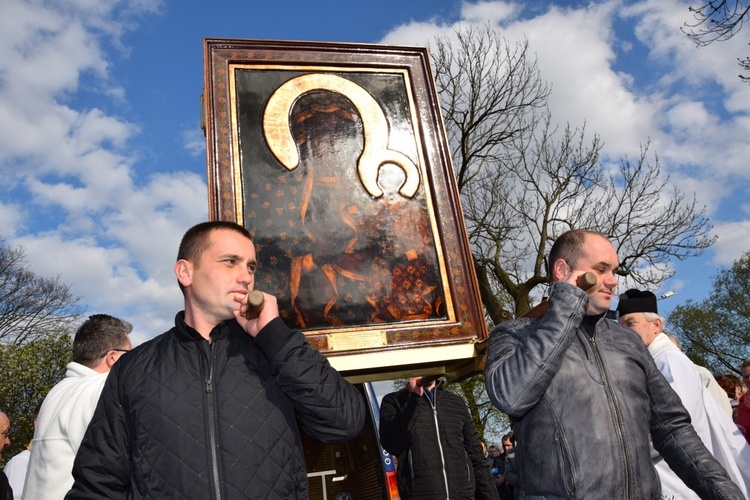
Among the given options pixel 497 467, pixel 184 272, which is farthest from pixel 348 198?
pixel 497 467

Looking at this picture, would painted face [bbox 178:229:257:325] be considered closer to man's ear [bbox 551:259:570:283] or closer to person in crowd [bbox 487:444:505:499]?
man's ear [bbox 551:259:570:283]

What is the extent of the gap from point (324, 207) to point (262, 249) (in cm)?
51

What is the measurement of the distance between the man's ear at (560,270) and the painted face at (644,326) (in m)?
2.04

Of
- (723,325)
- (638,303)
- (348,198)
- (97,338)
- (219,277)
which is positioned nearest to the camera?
(219,277)

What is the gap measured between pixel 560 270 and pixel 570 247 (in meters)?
0.12

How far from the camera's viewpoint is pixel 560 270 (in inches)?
119

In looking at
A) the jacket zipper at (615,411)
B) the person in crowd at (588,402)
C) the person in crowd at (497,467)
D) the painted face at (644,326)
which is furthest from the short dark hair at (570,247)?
the person in crowd at (497,467)

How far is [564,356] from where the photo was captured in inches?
109

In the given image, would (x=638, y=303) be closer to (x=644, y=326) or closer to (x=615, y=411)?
(x=644, y=326)

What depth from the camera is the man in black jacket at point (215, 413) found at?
2176mm

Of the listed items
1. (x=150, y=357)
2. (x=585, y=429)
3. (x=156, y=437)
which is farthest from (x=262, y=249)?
(x=585, y=429)

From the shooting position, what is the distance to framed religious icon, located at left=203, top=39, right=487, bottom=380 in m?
4.11

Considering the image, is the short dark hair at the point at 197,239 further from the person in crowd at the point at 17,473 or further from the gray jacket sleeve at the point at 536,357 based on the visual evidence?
the person in crowd at the point at 17,473

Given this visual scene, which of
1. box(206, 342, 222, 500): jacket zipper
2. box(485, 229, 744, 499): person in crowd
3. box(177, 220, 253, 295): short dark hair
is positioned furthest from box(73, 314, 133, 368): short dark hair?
box(485, 229, 744, 499): person in crowd
